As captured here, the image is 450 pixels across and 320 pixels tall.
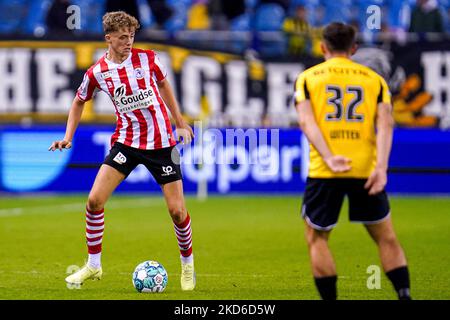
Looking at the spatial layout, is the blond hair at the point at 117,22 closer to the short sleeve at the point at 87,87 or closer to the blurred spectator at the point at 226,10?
the short sleeve at the point at 87,87

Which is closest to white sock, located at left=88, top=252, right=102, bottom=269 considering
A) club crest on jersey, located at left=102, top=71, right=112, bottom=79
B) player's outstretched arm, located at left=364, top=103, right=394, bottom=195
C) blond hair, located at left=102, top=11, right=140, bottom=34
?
club crest on jersey, located at left=102, top=71, right=112, bottom=79

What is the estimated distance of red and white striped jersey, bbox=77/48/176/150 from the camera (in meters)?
8.98

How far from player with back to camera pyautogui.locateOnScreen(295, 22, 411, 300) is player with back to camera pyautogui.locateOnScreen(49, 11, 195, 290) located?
6.43 feet

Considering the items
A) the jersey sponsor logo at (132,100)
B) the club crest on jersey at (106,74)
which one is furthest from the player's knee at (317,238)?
the club crest on jersey at (106,74)

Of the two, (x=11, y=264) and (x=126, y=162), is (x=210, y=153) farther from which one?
(x=126, y=162)

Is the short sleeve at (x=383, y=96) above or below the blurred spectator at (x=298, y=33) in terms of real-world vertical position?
above

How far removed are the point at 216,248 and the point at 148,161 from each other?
3.42 metres

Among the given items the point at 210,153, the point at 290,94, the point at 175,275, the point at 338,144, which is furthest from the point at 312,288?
the point at 290,94

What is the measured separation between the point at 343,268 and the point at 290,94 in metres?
9.48

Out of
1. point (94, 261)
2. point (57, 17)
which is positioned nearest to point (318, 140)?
point (94, 261)

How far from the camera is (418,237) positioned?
13.3 meters

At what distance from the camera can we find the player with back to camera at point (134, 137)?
894 centimetres

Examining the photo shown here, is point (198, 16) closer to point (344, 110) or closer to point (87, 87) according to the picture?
point (87, 87)

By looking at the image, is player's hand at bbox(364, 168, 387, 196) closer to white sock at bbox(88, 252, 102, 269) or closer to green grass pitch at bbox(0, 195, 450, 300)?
green grass pitch at bbox(0, 195, 450, 300)
